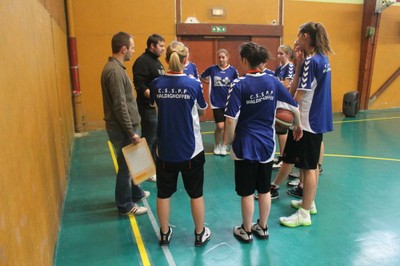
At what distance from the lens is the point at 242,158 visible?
2740 mm

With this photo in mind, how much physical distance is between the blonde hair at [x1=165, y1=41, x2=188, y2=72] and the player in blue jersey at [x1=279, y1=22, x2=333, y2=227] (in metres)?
1.11

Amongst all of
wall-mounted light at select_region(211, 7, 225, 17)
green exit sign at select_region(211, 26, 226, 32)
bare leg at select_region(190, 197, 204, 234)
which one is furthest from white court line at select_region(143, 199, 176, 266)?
wall-mounted light at select_region(211, 7, 225, 17)

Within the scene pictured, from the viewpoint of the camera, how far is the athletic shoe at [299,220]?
3.24m

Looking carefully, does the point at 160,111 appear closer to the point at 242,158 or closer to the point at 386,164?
the point at 242,158

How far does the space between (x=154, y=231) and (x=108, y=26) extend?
18.4 ft

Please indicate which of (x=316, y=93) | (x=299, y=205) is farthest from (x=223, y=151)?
(x=316, y=93)

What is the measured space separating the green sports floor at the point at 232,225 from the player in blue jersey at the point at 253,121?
0.40 meters

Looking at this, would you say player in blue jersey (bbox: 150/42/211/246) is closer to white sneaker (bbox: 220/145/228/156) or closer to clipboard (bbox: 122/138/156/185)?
clipboard (bbox: 122/138/156/185)

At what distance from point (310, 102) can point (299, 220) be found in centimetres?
114

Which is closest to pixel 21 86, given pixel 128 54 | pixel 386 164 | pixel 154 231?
pixel 128 54

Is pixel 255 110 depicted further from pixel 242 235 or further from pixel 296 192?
pixel 296 192

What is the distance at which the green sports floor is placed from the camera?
2748 millimetres

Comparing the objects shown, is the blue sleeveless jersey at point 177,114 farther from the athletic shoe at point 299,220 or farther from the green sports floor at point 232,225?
the athletic shoe at point 299,220

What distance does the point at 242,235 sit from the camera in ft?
9.79
